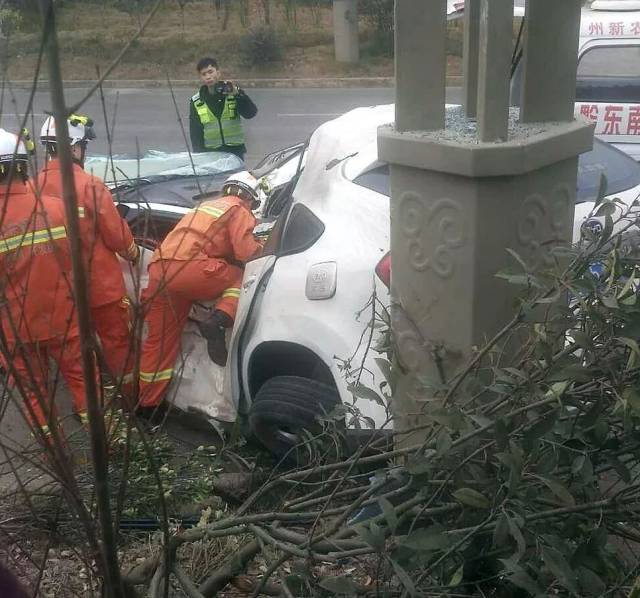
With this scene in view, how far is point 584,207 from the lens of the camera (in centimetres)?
397

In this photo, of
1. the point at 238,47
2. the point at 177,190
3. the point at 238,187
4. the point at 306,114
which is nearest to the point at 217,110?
the point at 177,190

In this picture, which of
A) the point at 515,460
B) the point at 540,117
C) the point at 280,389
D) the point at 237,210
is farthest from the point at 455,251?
the point at 237,210

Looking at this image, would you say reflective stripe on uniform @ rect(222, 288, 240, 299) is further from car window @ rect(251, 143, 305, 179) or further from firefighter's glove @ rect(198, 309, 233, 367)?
car window @ rect(251, 143, 305, 179)

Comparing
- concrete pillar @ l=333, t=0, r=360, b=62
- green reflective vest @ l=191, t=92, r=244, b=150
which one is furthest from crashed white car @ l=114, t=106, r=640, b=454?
concrete pillar @ l=333, t=0, r=360, b=62

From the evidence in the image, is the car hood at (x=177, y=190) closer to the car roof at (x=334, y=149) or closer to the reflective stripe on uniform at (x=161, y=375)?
the car roof at (x=334, y=149)

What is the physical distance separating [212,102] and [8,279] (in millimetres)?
6354

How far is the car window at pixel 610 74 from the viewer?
7434 millimetres

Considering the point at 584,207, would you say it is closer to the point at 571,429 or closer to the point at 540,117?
the point at 540,117

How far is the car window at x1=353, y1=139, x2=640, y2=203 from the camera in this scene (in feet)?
13.2

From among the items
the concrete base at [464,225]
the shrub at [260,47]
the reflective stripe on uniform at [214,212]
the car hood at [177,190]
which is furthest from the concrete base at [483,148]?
the shrub at [260,47]

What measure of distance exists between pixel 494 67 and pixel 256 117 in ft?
44.8

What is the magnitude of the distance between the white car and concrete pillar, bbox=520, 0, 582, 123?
41.9 inches

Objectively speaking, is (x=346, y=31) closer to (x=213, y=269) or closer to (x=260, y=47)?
(x=260, y=47)

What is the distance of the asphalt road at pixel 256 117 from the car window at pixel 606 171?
7.16m
